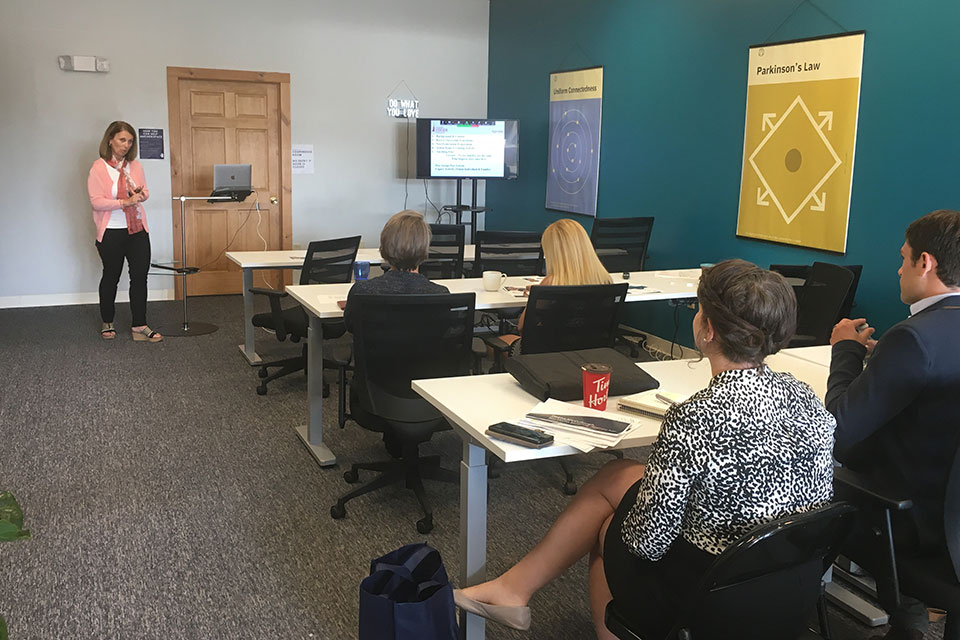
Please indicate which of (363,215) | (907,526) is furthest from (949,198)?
(363,215)

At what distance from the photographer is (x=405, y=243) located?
3281 mm

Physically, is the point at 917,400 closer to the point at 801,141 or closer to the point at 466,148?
the point at 801,141

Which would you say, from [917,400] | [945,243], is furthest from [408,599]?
[945,243]

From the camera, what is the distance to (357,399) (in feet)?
10.6

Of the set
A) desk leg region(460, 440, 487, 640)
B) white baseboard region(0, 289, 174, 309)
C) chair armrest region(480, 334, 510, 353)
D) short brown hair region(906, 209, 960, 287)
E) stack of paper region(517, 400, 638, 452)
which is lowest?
white baseboard region(0, 289, 174, 309)

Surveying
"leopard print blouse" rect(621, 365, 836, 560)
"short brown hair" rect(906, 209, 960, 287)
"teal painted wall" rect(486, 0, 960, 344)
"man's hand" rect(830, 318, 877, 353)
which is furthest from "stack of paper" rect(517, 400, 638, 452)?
"teal painted wall" rect(486, 0, 960, 344)

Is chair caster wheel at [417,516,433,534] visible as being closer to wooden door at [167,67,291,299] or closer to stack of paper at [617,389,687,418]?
stack of paper at [617,389,687,418]

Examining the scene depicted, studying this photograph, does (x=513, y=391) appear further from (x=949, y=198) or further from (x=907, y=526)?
(x=949, y=198)

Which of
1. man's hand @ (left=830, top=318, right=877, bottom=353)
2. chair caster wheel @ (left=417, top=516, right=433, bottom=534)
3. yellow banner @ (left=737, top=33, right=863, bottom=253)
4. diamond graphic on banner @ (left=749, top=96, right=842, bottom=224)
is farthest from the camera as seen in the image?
diamond graphic on banner @ (left=749, top=96, right=842, bottom=224)

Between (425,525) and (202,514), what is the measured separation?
2.87 feet

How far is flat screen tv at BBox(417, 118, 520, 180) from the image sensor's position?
25.3ft

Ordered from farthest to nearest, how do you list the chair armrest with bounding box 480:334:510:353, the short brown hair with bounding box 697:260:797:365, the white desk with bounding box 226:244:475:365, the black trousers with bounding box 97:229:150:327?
1. the black trousers with bounding box 97:229:150:327
2. the white desk with bounding box 226:244:475:365
3. the chair armrest with bounding box 480:334:510:353
4. the short brown hair with bounding box 697:260:797:365

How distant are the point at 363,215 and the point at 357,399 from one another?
5390mm

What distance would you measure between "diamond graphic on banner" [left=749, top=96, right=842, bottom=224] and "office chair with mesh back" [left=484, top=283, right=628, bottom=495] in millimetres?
1999
